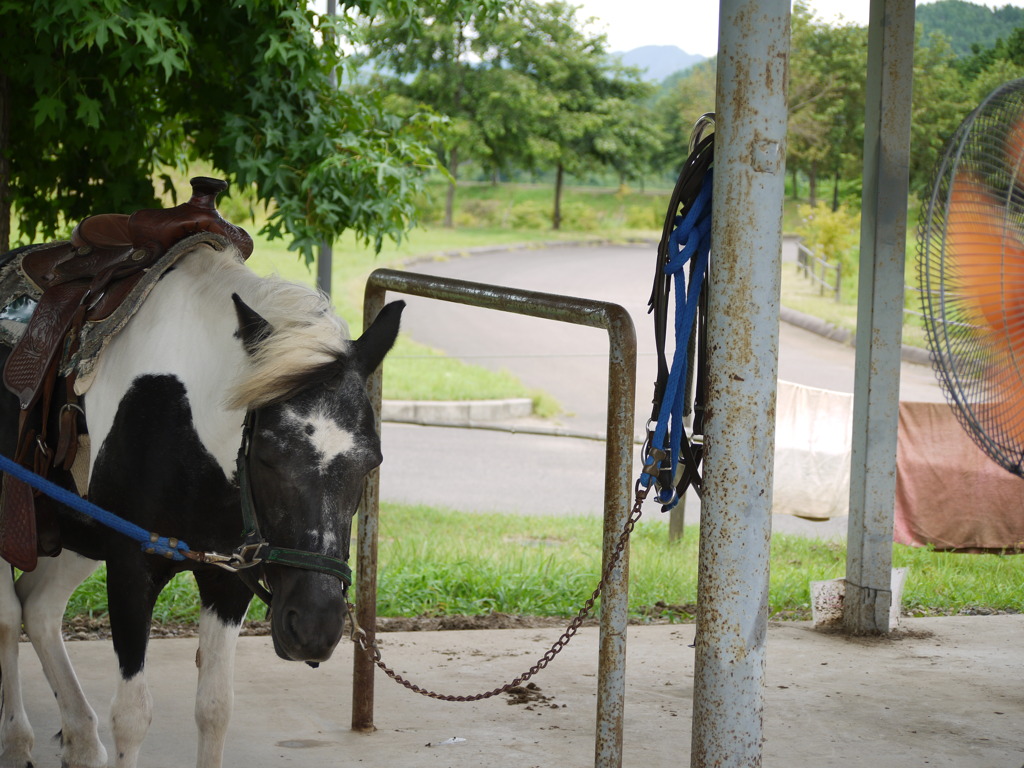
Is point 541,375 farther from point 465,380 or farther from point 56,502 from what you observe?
point 56,502

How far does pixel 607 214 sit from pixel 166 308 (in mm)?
35394

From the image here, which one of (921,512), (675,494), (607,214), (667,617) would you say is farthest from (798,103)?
(675,494)

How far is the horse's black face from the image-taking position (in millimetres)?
2369

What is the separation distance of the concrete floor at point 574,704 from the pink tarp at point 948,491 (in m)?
1.39

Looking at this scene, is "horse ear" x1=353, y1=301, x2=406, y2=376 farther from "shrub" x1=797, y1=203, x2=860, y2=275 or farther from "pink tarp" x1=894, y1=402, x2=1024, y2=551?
"shrub" x1=797, y1=203, x2=860, y2=275

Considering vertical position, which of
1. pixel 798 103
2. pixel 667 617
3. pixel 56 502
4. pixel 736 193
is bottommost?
pixel 667 617

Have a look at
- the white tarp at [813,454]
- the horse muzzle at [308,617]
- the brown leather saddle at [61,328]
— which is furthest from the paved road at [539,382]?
the horse muzzle at [308,617]

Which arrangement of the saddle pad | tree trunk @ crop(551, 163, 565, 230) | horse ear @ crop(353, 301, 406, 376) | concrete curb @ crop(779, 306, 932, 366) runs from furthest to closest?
tree trunk @ crop(551, 163, 565, 230) → concrete curb @ crop(779, 306, 932, 366) → the saddle pad → horse ear @ crop(353, 301, 406, 376)

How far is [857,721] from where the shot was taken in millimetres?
3818

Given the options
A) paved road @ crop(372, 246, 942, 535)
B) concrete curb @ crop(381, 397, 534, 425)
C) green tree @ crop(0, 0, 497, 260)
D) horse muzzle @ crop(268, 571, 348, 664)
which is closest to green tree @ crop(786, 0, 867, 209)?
paved road @ crop(372, 246, 942, 535)

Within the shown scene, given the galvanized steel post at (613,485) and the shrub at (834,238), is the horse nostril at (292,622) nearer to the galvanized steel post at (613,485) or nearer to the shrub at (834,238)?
the galvanized steel post at (613,485)

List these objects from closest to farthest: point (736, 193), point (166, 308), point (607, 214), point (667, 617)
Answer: point (736, 193)
point (166, 308)
point (667, 617)
point (607, 214)

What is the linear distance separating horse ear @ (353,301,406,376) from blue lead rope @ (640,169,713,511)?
70 cm

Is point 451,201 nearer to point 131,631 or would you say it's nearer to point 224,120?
point 224,120
